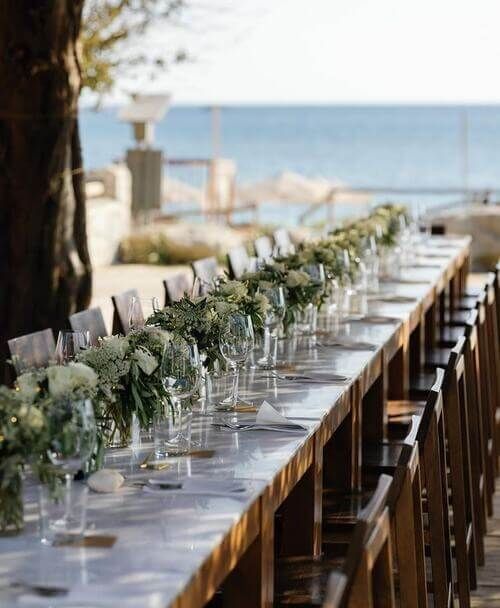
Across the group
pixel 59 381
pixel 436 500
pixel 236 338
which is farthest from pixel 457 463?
pixel 59 381

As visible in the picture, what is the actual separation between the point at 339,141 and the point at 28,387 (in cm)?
6716

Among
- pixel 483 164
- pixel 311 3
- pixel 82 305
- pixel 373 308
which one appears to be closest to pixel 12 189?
pixel 82 305

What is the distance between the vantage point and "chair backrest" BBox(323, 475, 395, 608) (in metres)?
2.19

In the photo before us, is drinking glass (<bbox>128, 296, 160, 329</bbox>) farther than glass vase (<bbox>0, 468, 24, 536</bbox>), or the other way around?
drinking glass (<bbox>128, 296, 160, 329</bbox>)

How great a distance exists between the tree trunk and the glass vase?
167 inches

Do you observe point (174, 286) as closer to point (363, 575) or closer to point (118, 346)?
point (118, 346)

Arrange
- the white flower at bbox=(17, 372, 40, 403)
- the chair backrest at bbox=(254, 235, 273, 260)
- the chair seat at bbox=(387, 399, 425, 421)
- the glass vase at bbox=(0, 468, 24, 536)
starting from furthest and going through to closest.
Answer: the chair backrest at bbox=(254, 235, 273, 260) < the chair seat at bbox=(387, 399, 425, 421) < the white flower at bbox=(17, 372, 40, 403) < the glass vase at bbox=(0, 468, 24, 536)

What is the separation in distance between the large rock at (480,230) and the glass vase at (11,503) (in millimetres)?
11606

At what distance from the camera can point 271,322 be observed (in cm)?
455

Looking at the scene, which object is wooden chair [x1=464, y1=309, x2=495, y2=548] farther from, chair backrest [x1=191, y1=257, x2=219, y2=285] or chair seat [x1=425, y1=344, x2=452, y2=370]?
chair backrest [x1=191, y1=257, x2=219, y2=285]

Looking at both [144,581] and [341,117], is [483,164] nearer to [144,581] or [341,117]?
[341,117]

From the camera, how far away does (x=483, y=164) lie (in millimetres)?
59781

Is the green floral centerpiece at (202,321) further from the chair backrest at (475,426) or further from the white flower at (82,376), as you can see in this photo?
the chair backrest at (475,426)

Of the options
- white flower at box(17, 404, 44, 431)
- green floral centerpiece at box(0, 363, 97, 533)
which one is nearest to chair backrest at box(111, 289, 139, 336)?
green floral centerpiece at box(0, 363, 97, 533)
